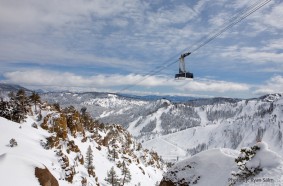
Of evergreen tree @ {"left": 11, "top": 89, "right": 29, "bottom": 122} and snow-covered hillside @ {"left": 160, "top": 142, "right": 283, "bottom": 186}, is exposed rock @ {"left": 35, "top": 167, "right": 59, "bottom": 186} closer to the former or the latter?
snow-covered hillside @ {"left": 160, "top": 142, "right": 283, "bottom": 186}

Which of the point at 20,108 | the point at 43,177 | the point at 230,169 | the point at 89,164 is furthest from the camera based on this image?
the point at 89,164

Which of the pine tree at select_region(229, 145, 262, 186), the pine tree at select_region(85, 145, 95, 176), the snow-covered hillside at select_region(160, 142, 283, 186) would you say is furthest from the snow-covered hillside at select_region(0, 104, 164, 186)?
the pine tree at select_region(229, 145, 262, 186)

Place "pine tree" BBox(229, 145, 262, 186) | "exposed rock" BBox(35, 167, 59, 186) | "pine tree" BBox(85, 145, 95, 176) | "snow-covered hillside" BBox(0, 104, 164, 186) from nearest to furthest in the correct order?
"pine tree" BBox(229, 145, 262, 186) < "snow-covered hillside" BBox(0, 104, 164, 186) < "exposed rock" BBox(35, 167, 59, 186) < "pine tree" BBox(85, 145, 95, 176)

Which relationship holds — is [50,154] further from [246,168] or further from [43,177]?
[246,168]

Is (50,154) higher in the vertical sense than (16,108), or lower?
lower

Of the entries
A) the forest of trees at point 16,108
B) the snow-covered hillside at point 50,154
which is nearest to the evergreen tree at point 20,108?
the forest of trees at point 16,108

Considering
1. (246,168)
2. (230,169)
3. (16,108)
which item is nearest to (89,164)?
(16,108)

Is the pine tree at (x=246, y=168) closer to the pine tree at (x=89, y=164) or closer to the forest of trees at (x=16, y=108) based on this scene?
the forest of trees at (x=16, y=108)

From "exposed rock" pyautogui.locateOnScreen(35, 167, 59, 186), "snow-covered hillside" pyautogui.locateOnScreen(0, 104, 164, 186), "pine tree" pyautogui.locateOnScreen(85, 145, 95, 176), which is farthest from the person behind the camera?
"pine tree" pyautogui.locateOnScreen(85, 145, 95, 176)

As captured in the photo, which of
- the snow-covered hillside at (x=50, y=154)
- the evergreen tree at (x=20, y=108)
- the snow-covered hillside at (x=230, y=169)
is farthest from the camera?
the evergreen tree at (x=20, y=108)

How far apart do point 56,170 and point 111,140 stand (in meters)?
84.4

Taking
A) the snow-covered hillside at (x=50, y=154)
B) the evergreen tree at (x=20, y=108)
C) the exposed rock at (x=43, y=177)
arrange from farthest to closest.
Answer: the evergreen tree at (x=20, y=108) < the exposed rock at (x=43, y=177) < the snow-covered hillside at (x=50, y=154)

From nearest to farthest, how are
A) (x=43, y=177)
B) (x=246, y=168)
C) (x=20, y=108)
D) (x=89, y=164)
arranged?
1. (x=246, y=168)
2. (x=43, y=177)
3. (x=20, y=108)
4. (x=89, y=164)

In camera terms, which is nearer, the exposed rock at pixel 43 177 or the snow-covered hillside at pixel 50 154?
the snow-covered hillside at pixel 50 154
